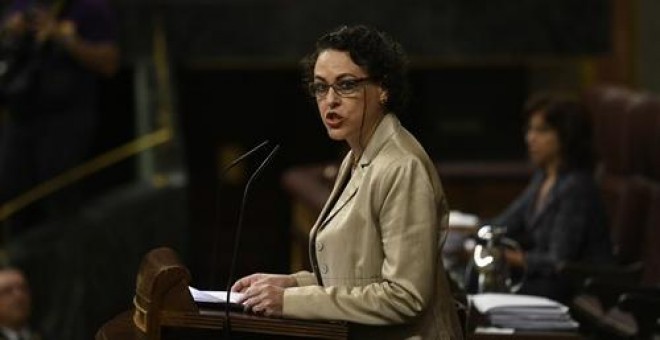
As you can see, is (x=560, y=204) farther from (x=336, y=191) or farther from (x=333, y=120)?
(x=333, y=120)

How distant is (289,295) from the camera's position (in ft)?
10.3

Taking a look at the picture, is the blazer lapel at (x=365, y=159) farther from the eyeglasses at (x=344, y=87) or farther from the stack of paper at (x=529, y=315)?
the stack of paper at (x=529, y=315)

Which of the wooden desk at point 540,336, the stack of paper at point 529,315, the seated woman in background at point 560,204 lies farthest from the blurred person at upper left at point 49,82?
the wooden desk at point 540,336

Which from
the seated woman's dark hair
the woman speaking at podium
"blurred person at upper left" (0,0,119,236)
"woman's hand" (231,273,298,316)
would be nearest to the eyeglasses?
the woman speaking at podium

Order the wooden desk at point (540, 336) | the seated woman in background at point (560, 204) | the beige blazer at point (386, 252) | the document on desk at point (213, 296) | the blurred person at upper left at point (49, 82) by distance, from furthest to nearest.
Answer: the blurred person at upper left at point (49, 82), the seated woman in background at point (560, 204), the wooden desk at point (540, 336), the document on desk at point (213, 296), the beige blazer at point (386, 252)

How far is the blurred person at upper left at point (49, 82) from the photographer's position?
655cm

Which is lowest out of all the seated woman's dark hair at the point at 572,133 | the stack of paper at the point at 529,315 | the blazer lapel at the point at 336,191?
the stack of paper at the point at 529,315

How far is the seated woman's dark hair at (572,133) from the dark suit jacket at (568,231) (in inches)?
1.7

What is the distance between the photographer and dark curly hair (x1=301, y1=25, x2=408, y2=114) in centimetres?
318

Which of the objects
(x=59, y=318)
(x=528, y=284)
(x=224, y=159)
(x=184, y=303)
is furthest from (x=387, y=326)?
(x=224, y=159)

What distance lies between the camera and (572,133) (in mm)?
5852

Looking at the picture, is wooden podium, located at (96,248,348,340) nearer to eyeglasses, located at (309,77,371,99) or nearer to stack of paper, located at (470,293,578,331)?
eyeglasses, located at (309,77,371,99)

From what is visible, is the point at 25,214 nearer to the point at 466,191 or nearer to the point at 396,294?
the point at 466,191

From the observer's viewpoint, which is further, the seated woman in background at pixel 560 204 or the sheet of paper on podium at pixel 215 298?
the seated woman in background at pixel 560 204
